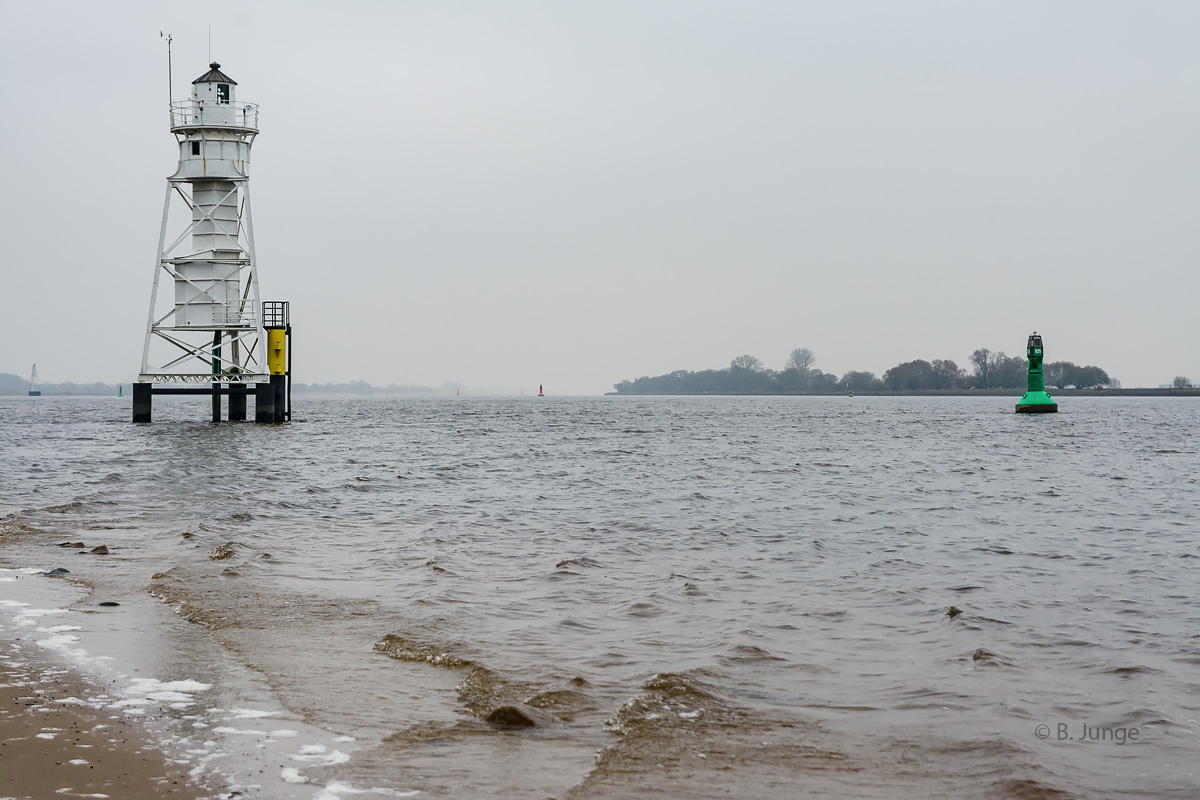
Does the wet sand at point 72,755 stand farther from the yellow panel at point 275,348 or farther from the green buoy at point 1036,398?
the green buoy at point 1036,398

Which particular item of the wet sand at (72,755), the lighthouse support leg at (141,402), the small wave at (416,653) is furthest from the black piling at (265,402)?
the wet sand at (72,755)

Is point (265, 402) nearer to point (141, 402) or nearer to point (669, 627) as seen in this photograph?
point (141, 402)

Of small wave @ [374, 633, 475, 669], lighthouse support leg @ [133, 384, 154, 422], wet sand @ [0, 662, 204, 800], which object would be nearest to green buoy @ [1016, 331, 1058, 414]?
lighthouse support leg @ [133, 384, 154, 422]

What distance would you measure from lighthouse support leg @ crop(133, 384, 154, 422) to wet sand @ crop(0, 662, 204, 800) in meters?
48.5

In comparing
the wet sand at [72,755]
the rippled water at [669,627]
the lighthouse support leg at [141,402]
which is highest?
the lighthouse support leg at [141,402]

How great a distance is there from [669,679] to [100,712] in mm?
3972

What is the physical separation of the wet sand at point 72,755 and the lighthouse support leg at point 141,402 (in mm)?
48524

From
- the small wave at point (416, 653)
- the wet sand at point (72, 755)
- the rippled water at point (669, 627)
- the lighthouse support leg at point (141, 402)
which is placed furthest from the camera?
the lighthouse support leg at point (141, 402)

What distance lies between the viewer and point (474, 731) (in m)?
6.36

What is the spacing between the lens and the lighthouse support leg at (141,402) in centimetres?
5100

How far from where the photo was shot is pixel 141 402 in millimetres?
51500

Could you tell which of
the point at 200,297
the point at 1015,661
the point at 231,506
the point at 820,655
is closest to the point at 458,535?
the point at 231,506

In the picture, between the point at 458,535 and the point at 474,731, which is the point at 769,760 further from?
the point at 458,535

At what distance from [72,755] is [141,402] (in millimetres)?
50619
